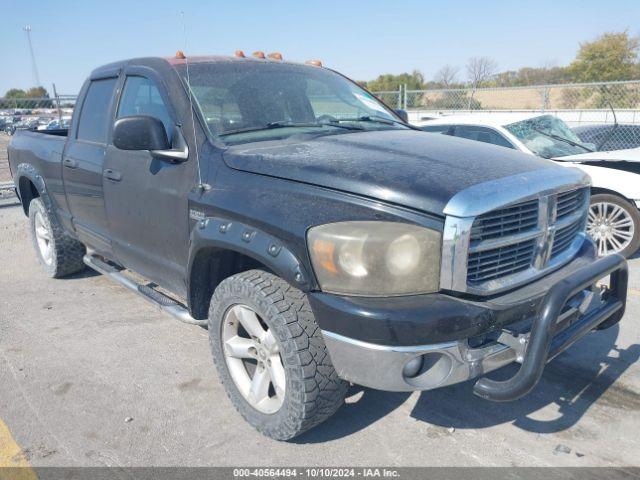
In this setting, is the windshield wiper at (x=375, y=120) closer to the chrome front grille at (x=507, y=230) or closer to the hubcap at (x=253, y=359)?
the chrome front grille at (x=507, y=230)

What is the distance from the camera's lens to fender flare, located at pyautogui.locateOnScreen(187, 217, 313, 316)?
2.49 m

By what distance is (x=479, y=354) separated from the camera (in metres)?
2.44

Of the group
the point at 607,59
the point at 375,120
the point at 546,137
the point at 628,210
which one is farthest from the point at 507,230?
the point at 607,59

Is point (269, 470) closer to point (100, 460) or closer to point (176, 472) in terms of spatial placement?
point (176, 472)

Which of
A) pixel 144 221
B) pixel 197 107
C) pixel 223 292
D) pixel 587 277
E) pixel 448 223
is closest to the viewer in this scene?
pixel 448 223

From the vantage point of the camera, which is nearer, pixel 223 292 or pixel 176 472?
pixel 176 472

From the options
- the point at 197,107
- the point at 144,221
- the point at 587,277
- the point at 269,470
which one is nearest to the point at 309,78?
the point at 197,107

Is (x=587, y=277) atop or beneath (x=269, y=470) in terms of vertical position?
atop

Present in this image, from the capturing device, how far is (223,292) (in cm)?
293

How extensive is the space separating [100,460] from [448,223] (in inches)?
81.5

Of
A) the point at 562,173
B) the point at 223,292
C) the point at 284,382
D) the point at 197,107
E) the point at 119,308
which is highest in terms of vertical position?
the point at 197,107

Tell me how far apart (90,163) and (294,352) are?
260 cm

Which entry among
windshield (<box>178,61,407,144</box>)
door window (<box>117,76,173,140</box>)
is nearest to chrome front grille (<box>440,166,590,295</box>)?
windshield (<box>178,61,407,144</box>)

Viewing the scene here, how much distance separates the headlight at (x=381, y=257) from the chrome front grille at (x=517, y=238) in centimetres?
19
